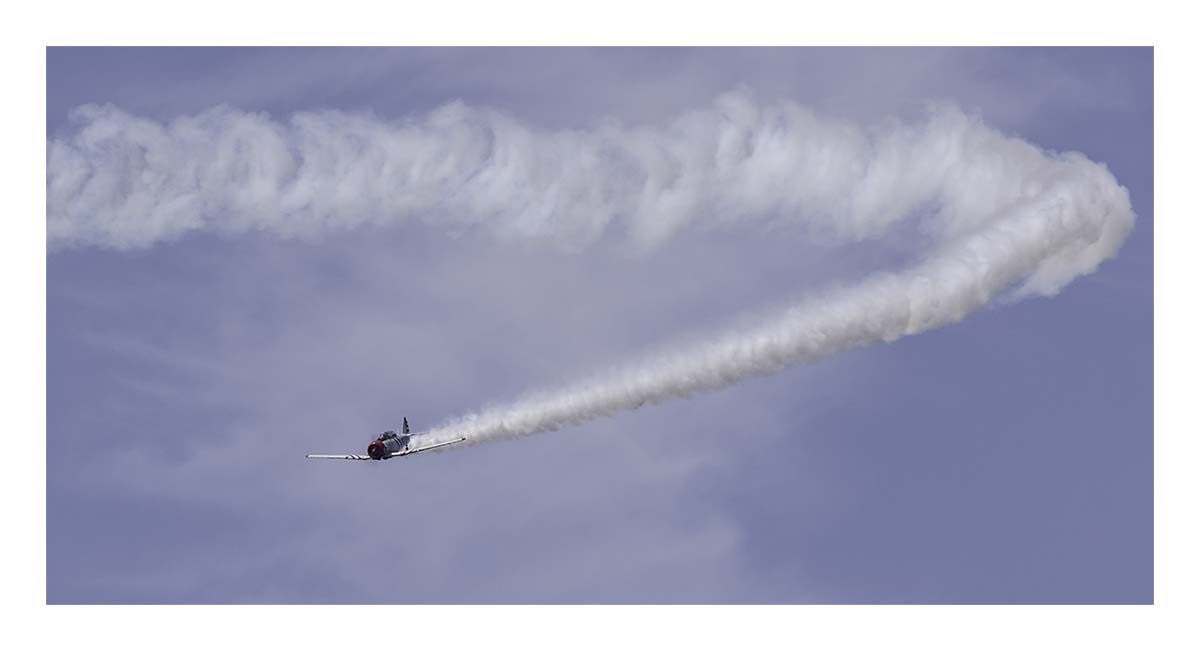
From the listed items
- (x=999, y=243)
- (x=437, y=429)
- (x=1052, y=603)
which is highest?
(x=999, y=243)

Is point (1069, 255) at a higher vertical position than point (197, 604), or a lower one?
higher

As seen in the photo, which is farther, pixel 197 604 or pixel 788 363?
pixel 197 604

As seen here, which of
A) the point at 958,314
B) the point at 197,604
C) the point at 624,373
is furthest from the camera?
the point at 197,604

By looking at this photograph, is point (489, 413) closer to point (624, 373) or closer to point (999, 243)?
point (624, 373)

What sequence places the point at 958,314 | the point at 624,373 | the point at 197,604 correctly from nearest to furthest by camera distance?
the point at 958,314 < the point at 624,373 < the point at 197,604

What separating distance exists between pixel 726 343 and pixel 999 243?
33.7 ft

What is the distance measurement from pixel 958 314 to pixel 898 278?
254 centimetres

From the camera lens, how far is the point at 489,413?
3664 inches

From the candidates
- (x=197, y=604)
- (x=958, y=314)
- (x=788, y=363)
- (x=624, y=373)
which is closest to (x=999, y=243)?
(x=958, y=314)

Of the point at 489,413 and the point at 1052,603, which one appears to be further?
the point at 1052,603

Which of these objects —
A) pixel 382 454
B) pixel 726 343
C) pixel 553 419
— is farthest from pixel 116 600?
pixel 726 343

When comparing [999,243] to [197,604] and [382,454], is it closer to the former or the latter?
[382,454]

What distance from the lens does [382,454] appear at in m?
94.9

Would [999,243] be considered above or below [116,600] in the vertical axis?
above
